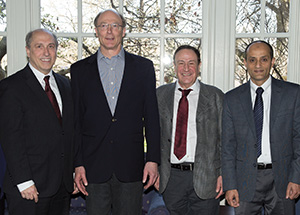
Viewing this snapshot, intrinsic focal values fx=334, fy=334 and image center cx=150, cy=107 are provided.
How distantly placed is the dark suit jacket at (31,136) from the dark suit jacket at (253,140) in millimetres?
1042

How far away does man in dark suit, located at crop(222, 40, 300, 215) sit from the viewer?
81.5 inches

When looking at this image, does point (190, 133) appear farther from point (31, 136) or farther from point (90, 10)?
point (90, 10)

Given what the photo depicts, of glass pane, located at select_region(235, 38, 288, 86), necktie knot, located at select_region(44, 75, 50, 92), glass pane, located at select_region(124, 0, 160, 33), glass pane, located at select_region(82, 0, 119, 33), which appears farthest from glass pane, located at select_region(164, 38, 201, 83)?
necktie knot, located at select_region(44, 75, 50, 92)

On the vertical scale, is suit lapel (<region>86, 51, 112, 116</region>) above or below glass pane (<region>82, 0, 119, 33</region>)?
below

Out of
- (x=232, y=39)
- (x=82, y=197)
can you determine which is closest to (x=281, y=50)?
(x=232, y=39)

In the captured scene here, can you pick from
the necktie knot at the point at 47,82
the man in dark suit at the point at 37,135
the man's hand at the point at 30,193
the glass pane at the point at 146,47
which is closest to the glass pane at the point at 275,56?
the glass pane at the point at 146,47

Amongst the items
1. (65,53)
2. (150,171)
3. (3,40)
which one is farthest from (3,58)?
(150,171)

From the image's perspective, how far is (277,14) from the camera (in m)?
3.15

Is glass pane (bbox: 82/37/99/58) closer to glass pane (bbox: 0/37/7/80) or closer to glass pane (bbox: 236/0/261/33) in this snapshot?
glass pane (bbox: 0/37/7/80)

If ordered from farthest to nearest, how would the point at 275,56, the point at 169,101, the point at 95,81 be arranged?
the point at 275,56 → the point at 169,101 → the point at 95,81

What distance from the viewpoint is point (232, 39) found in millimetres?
3111

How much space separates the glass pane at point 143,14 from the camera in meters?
3.22

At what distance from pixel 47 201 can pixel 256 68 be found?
155cm

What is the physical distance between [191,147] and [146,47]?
1.35 metres
